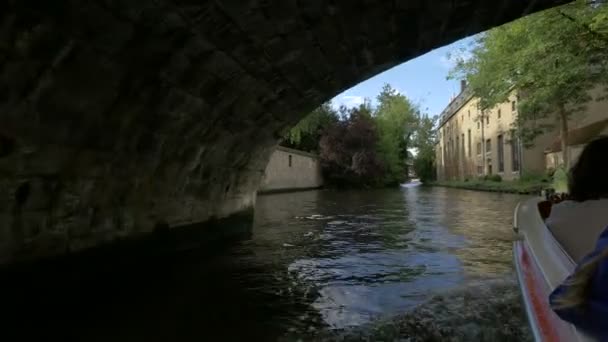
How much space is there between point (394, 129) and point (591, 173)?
45850mm

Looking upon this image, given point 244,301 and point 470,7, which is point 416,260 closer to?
point 244,301

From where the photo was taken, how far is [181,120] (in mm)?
5234

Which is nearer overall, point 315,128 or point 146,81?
point 146,81

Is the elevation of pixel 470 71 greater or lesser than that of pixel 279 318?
greater

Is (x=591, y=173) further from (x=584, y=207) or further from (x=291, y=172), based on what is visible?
(x=291, y=172)

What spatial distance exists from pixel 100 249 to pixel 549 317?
451cm

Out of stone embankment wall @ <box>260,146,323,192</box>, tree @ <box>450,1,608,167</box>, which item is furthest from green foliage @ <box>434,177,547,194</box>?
stone embankment wall @ <box>260,146,323,192</box>

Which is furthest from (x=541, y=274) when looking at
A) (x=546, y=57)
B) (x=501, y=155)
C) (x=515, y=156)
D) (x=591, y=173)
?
(x=501, y=155)

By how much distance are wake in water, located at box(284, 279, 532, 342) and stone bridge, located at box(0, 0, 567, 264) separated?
8.42 feet

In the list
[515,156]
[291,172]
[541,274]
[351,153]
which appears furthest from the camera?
[351,153]

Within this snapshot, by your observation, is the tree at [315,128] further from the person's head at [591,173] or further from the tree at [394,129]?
the person's head at [591,173]

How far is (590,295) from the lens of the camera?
135cm

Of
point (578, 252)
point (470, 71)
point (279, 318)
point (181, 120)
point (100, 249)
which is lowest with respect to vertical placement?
point (279, 318)

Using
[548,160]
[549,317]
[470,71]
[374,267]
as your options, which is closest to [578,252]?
[549,317]
